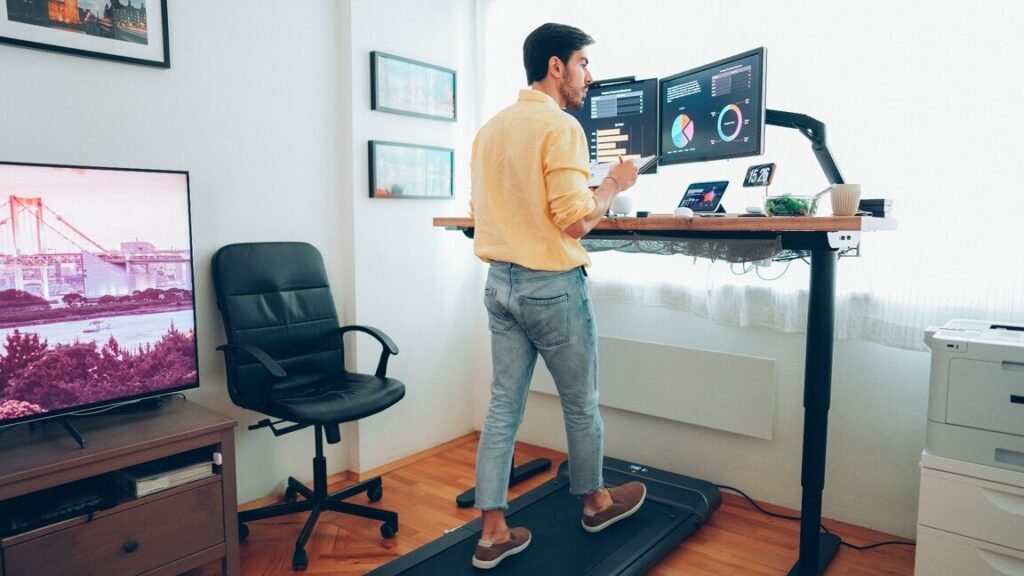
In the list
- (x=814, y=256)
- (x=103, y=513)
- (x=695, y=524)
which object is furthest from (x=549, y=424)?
(x=103, y=513)

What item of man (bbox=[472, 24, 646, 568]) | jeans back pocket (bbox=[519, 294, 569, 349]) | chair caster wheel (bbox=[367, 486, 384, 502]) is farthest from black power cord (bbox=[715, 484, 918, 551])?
chair caster wheel (bbox=[367, 486, 384, 502])

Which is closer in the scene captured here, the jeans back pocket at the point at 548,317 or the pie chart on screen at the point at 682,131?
the jeans back pocket at the point at 548,317

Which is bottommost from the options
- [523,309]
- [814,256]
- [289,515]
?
[289,515]

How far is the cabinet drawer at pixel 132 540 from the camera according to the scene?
173cm

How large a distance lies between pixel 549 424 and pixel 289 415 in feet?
4.97

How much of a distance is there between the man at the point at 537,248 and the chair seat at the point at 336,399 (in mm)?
513

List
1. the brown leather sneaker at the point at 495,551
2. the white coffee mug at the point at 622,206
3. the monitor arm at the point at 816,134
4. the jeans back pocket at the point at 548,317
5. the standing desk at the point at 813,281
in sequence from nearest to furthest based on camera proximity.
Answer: the standing desk at the point at 813,281 < the jeans back pocket at the point at 548,317 < the brown leather sneaker at the point at 495,551 < the monitor arm at the point at 816,134 < the white coffee mug at the point at 622,206

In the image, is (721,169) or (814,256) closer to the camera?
(814,256)

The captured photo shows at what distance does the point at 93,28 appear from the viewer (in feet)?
7.25

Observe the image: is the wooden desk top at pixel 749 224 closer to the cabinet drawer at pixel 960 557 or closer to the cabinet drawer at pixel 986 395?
the cabinet drawer at pixel 986 395

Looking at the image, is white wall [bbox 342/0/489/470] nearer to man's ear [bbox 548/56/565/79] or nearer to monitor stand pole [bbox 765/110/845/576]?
man's ear [bbox 548/56/565/79]

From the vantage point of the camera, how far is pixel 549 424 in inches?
134

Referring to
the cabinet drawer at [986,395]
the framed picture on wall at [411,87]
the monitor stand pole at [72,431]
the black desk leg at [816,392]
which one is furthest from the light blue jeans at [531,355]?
the framed picture on wall at [411,87]

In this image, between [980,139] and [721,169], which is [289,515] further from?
[980,139]
